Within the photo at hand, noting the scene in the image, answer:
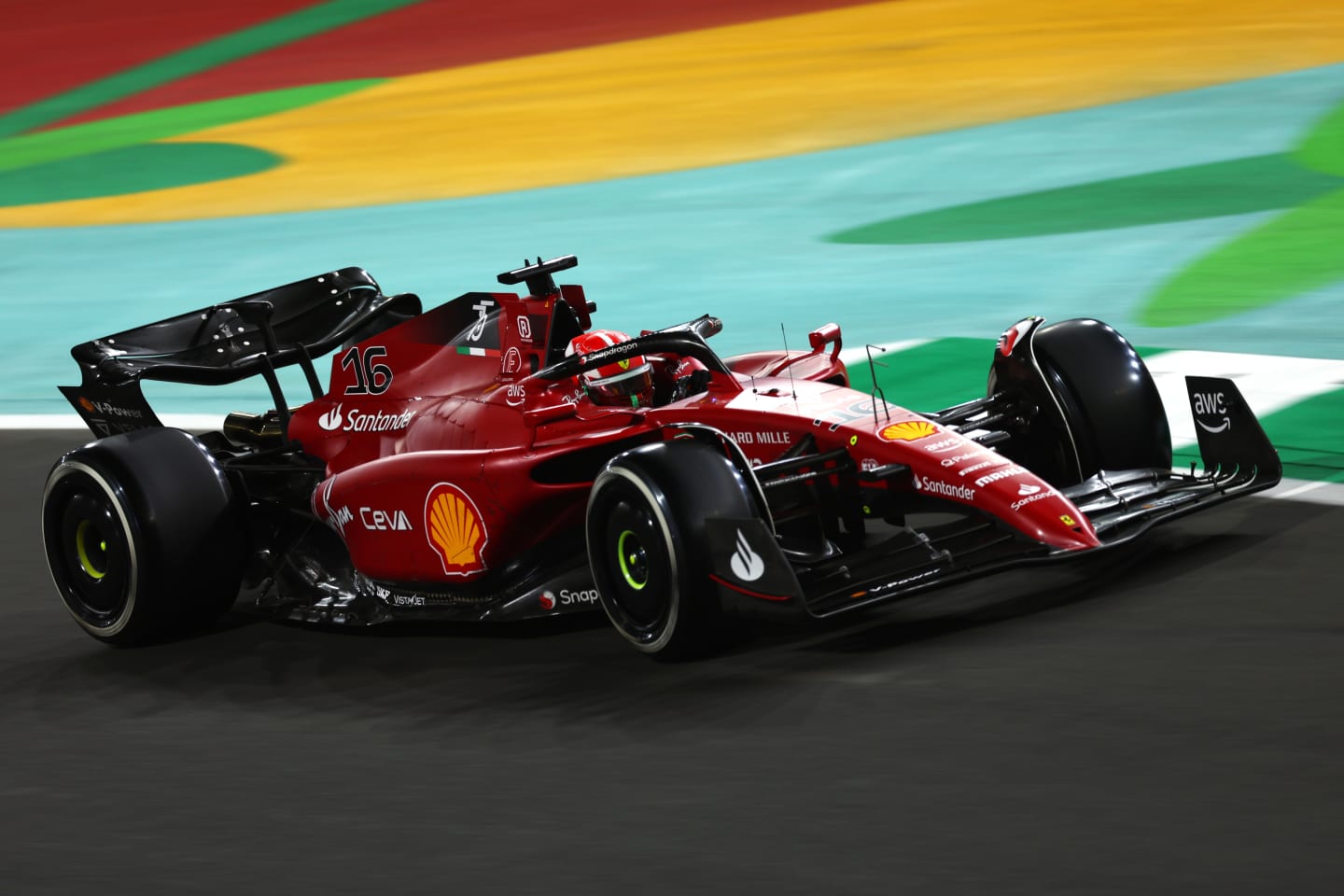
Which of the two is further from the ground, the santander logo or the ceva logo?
the ceva logo

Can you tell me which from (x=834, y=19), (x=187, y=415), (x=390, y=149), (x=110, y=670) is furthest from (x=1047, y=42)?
(x=110, y=670)

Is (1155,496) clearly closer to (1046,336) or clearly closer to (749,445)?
(1046,336)

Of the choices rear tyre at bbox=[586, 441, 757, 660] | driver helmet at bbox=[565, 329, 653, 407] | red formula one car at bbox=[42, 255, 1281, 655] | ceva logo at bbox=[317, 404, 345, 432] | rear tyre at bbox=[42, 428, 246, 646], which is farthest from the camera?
ceva logo at bbox=[317, 404, 345, 432]

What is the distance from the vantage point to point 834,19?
29.3 metres

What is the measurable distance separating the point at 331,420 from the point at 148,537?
1217 mm

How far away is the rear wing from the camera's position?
9.94 meters

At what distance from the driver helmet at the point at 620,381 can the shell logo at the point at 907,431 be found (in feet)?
3.47

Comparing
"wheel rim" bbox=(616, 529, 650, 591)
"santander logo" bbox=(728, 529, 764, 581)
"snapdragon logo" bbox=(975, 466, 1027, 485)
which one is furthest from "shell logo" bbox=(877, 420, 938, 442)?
"wheel rim" bbox=(616, 529, 650, 591)

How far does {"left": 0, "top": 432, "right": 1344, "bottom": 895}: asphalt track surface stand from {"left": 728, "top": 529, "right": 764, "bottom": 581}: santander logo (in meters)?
0.39

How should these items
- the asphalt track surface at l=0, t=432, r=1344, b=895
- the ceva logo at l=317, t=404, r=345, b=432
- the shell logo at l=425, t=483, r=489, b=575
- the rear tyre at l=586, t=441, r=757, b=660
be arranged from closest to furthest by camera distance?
the asphalt track surface at l=0, t=432, r=1344, b=895 < the rear tyre at l=586, t=441, r=757, b=660 < the shell logo at l=425, t=483, r=489, b=575 < the ceva logo at l=317, t=404, r=345, b=432

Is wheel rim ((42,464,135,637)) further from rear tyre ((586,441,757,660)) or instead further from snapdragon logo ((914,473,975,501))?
snapdragon logo ((914,473,975,501))

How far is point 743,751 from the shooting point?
6.71 metres

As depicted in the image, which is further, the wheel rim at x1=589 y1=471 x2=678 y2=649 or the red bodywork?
the red bodywork

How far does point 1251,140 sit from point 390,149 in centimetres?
1011
